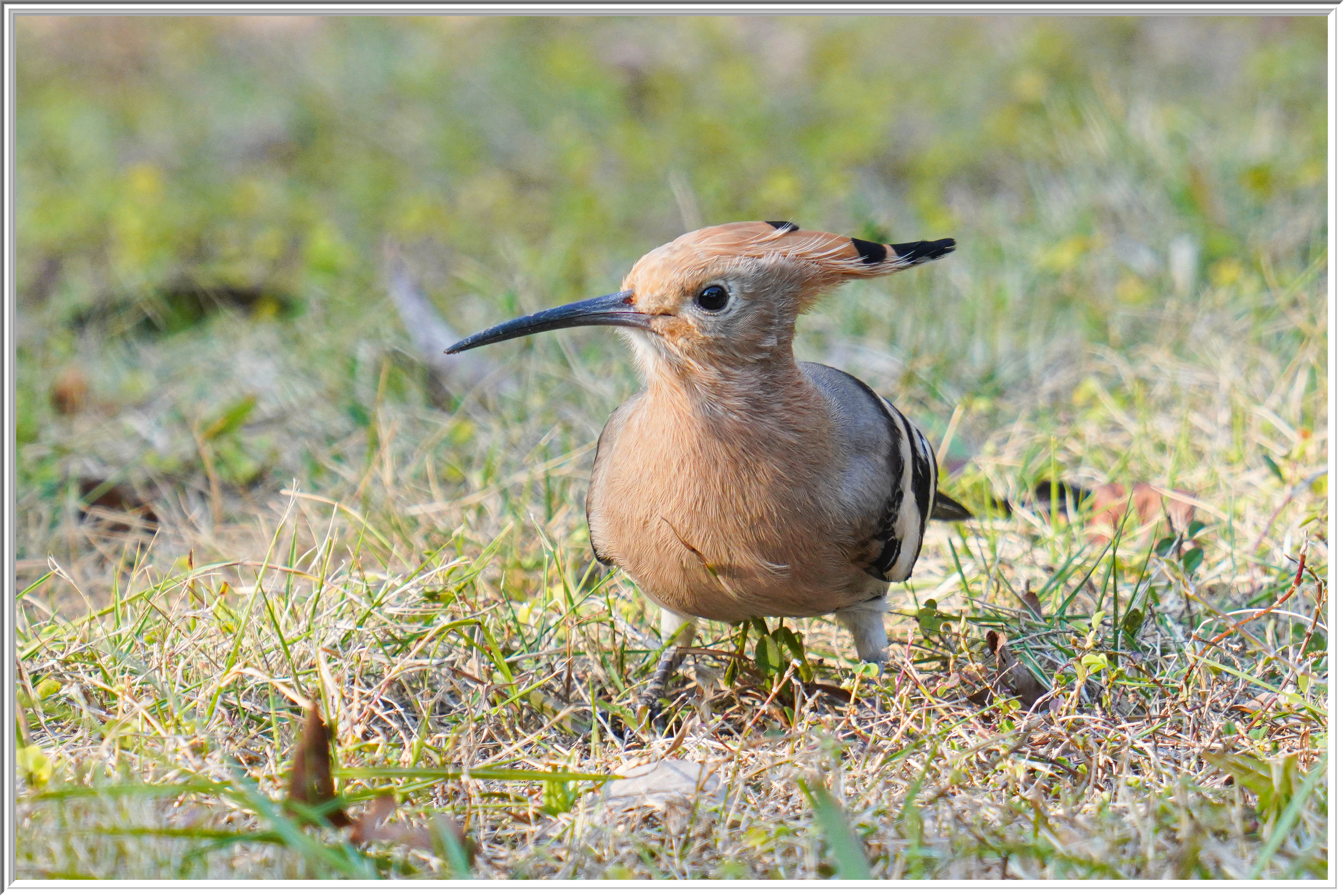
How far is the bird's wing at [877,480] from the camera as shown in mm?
2248

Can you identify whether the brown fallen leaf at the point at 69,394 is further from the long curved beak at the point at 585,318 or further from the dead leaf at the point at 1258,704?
the dead leaf at the point at 1258,704

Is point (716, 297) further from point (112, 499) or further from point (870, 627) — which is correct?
point (112, 499)

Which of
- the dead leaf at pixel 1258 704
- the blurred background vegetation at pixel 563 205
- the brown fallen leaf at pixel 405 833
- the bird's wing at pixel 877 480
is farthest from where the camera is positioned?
the blurred background vegetation at pixel 563 205

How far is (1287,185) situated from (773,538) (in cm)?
310

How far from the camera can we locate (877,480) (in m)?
2.29

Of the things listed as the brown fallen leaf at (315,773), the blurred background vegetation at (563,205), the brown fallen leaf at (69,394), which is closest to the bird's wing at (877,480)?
the blurred background vegetation at (563,205)

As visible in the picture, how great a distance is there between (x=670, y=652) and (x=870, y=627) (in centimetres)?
40

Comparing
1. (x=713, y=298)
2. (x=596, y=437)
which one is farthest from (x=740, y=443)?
(x=596, y=437)

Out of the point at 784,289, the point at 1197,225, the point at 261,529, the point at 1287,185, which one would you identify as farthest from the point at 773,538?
the point at 1287,185

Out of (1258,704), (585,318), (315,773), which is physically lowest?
(1258,704)

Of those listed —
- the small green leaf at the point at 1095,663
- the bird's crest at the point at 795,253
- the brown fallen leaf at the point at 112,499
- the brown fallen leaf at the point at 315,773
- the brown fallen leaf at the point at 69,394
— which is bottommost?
the small green leaf at the point at 1095,663

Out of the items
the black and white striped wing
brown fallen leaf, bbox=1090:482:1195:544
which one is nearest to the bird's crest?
the black and white striped wing

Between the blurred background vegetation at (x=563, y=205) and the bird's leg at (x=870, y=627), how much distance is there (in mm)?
1014

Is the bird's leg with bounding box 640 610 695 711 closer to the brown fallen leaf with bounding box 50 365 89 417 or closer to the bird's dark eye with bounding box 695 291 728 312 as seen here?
the bird's dark eye with bounding box 695 291 728 312
